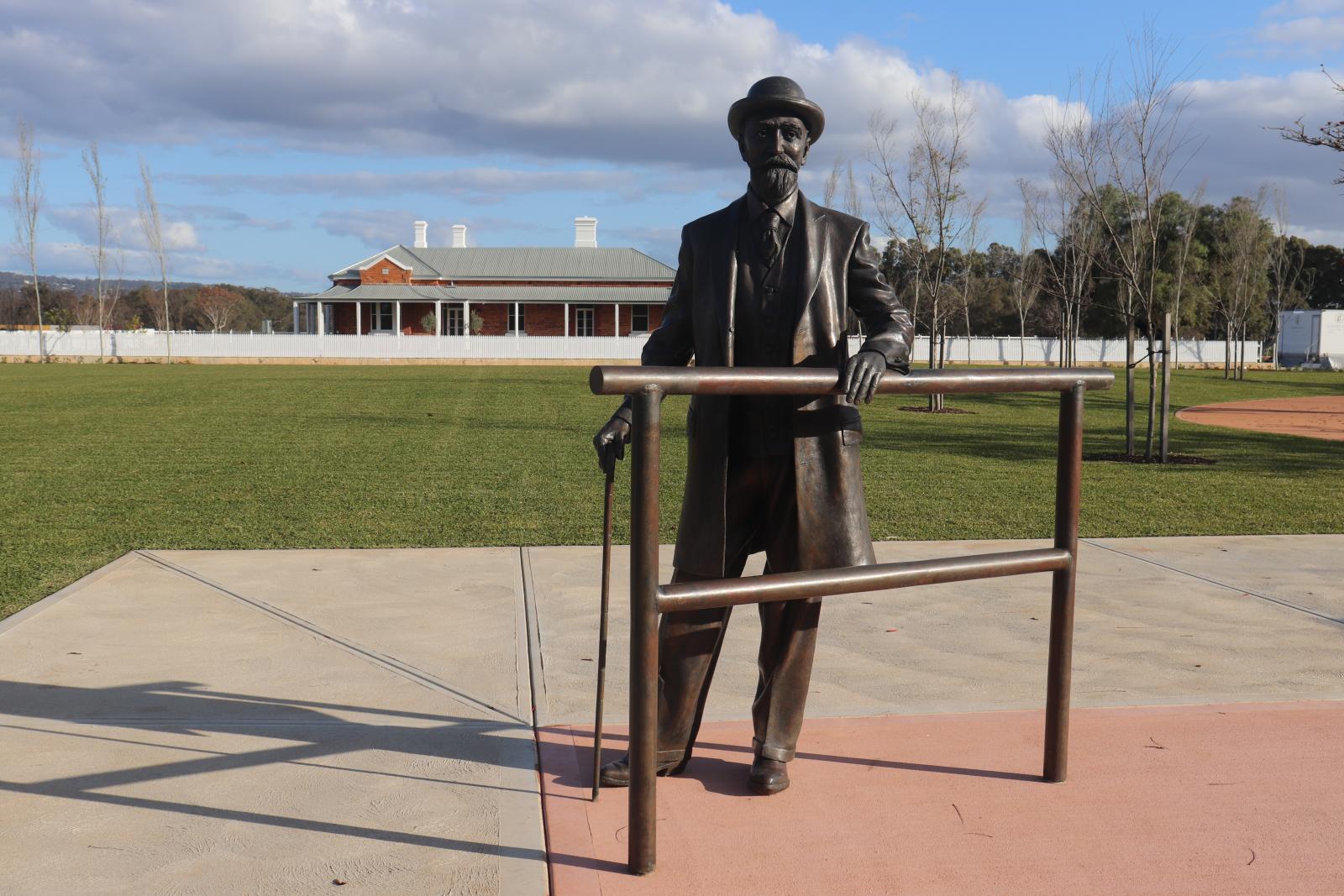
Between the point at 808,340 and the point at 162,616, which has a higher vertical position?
the point at 808,340

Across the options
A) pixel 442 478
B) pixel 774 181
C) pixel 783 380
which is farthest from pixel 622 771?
pixel 442 478

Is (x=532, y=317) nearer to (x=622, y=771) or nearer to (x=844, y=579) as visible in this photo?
(x=622, y=771)

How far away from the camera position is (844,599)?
6.08m

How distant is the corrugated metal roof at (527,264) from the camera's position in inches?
2153

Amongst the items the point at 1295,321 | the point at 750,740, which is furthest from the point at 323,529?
the point at 1295,321

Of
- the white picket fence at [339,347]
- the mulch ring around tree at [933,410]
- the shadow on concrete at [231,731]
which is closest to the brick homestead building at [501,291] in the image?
the white picket fence at [339,347]

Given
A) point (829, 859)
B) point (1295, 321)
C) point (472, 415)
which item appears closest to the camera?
point (829, 859)

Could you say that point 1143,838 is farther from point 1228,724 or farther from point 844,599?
point 844,599

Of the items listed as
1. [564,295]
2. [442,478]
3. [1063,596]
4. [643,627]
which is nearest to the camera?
[643,627]

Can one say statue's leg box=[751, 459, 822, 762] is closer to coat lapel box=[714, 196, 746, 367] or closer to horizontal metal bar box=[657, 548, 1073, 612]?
horizontal metal bar box=[657, 548, 1073, 612]

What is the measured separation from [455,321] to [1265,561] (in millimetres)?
48946

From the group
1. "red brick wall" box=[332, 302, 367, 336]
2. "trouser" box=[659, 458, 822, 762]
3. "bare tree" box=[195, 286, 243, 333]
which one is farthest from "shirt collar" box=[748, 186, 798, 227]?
"bare tree" box=[195, 286, 243, 333]

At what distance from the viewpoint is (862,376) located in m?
3.12

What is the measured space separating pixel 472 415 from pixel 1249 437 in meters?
12.0
